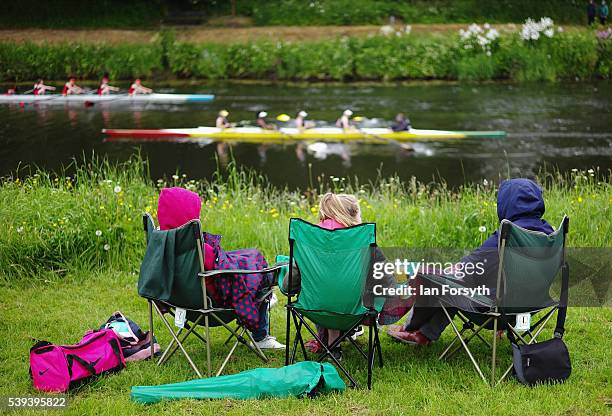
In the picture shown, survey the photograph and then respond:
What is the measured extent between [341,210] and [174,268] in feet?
2.91

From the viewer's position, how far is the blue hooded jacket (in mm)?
3912

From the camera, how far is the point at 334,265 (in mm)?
3896

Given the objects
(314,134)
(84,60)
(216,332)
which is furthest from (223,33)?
(216,332)

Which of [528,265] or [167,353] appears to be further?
[167,353]

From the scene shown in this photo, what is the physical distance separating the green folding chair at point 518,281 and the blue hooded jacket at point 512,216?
3.4 inches

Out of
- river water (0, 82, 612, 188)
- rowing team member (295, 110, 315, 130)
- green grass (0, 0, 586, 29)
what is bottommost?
river water (0, 82, 612, 188)

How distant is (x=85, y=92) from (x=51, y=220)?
12191mm

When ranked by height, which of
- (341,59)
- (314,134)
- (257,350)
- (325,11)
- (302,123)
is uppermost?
(325,11)

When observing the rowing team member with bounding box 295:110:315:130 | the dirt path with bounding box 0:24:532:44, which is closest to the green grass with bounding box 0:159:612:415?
the rowing team member with bounding box 295:110:315:130

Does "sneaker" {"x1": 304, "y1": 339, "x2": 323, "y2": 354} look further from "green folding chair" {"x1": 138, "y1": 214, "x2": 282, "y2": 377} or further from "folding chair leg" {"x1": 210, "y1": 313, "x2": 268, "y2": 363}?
"green folding chair" {"x1": 138, "y1": 214, "x2": 282, "y2": 377}

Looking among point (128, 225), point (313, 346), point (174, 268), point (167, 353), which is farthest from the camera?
point (128, 225)

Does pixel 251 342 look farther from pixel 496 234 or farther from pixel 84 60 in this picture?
pixel 84 60

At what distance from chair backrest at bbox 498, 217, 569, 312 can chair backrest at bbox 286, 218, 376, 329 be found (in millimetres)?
642

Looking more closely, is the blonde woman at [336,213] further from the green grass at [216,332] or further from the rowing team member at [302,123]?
the rowing team member at [302,123]
